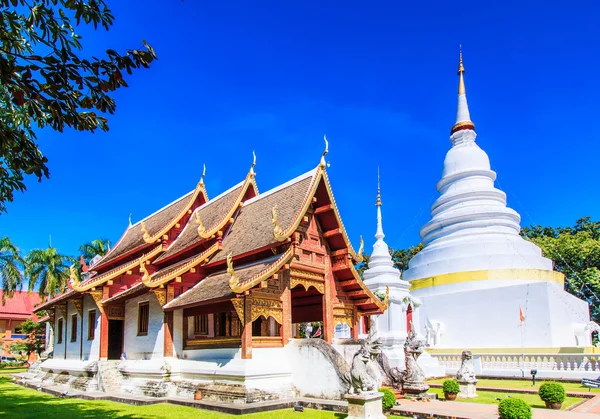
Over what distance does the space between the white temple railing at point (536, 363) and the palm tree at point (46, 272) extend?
1023 inches

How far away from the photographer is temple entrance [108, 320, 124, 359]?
19.2 m

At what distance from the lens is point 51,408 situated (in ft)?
42.4

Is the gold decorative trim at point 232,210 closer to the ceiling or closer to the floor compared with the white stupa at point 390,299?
closer to the ceiling

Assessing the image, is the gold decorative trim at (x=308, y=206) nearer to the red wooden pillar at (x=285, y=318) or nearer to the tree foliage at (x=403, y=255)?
the red wooden pillar at (x=285, y=318)

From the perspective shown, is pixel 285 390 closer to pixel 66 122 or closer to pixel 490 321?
pixel 66 122

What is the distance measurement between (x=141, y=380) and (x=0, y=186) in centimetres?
941

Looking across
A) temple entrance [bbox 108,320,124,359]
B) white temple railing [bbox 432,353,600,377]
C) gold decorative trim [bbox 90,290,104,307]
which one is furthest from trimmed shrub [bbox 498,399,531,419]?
temple entrance [bbox 108,320,124,359]

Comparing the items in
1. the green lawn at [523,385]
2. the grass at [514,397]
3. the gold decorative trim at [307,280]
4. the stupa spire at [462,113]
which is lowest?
the green lawn at [523,385]

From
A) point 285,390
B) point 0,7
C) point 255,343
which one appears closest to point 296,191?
point 255,343

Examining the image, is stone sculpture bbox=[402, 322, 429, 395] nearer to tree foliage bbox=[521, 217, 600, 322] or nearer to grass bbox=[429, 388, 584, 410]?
grass bbox=[429, 388, 584, 410]

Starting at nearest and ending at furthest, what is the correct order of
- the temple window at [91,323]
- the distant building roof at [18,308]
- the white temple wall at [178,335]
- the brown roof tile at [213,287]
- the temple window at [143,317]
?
the brown roof tile at [213,287], the white temple wall at [178,335], the temple window at [143,317], the temple window at [91,323], the distant building roof at [18,308]

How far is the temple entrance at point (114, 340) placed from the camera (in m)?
19.2

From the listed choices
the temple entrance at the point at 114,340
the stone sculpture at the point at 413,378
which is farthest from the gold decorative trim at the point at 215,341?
the temple entrance at the point at 114,340

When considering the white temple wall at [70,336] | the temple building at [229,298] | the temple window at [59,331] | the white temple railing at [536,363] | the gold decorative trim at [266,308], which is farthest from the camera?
the temple window at [59,331]
